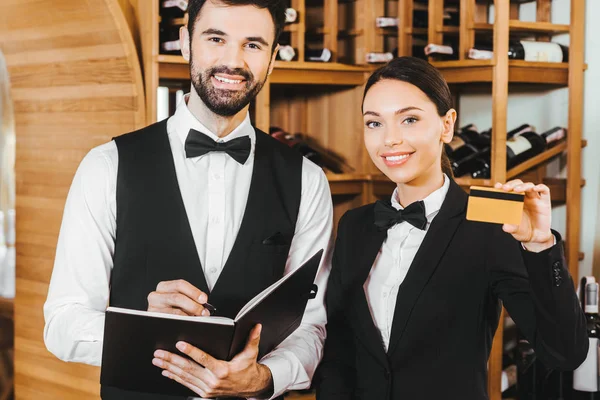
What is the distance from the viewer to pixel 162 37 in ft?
10.0

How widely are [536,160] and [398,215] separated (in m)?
1.49

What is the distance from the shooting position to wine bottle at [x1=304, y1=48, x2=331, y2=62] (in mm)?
3277

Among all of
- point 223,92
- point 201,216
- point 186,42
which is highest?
point 186,42

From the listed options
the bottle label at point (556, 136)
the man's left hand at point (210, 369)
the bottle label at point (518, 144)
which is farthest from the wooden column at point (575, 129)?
the man's left hand at point (210, 369)

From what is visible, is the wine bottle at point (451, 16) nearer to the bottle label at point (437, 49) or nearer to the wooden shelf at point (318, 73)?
the bottle label at point (437, 49)

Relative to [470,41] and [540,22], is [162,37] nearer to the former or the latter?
[470,41]

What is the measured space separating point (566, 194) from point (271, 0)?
194cm

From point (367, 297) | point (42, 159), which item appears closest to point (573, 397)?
point (367, 297)

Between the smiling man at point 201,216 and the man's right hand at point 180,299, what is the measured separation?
200 mm

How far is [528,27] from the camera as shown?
311 cm

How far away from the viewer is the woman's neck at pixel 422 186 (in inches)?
74.7

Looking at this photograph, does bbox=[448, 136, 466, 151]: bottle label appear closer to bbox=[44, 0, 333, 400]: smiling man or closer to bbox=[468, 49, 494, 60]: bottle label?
bbox=[468, 49, 494, 60]: bottle label

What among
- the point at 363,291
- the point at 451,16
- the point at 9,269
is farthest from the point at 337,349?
the point at 9,269

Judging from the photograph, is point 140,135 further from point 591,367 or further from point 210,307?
point 591,367
